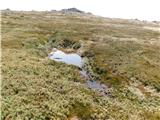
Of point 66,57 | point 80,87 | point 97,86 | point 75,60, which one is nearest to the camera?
point 80,87

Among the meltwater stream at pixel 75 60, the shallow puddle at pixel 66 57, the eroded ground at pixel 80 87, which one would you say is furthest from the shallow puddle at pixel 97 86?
the shallow puddle at pixel 66 57

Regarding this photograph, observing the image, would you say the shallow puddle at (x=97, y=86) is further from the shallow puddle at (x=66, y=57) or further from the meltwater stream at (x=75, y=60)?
the shallow puddle at (x=66, y=57)

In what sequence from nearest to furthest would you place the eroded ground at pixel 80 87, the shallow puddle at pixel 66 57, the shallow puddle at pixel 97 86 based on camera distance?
1. the eroded ground at pixel 80 87
2. the shallow puddle at pixel 97 86
3. the shallow puddle at pixel 66 57

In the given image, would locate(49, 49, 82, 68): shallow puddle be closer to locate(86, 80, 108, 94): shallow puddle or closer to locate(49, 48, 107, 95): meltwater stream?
locate(49, 48, 107, 95): meltwater stream

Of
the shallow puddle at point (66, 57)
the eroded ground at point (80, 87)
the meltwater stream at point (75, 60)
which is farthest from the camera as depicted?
the shallow puddle at point (66, 57)

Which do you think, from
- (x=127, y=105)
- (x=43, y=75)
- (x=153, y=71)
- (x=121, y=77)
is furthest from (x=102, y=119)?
(x=153, y=71)

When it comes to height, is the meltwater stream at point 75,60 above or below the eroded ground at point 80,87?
below

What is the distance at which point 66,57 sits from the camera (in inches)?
2270

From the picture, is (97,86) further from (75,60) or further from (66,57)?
(66,57)

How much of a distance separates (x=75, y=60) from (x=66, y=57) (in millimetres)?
2916

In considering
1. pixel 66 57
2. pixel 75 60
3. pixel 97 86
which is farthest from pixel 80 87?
pixel 66 57

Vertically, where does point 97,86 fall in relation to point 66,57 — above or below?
above

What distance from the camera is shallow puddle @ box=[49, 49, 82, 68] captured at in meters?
53.6

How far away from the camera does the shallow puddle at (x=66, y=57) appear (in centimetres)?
5363
